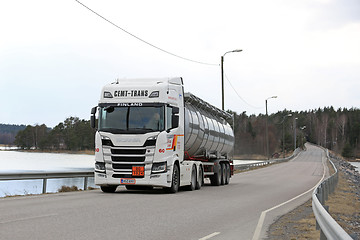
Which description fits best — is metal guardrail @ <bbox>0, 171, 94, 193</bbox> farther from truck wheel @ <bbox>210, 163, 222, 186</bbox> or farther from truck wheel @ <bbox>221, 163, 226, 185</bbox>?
truck wheel @ <bbox>221, 163, 226, 185</bbox>

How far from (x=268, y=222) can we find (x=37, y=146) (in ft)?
549

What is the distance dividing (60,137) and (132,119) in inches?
6020

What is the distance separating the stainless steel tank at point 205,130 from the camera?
852 inches

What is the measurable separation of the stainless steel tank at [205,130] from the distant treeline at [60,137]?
118 meters

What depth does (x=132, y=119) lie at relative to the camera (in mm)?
17953

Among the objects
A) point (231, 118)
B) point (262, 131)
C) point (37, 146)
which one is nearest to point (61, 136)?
point (37, 146)

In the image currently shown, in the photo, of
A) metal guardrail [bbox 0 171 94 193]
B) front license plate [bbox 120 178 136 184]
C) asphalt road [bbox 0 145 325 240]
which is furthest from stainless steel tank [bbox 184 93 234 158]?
asphalt road [bbox 0 145 325 240]

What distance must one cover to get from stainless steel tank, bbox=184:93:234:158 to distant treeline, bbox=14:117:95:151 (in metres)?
118

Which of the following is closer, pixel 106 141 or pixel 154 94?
pixel 106 141

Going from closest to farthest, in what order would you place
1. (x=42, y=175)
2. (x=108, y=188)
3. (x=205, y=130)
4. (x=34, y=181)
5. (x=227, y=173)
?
1. (x=42, y=175)
2. (x=108, y=188)
3. (x=205, y=130)
4. (x=227, y=173)
5. (x=34, y=181)


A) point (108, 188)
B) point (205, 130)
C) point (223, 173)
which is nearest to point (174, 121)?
point (108, 188)

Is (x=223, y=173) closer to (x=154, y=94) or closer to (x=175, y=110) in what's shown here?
(x=175, y=110)

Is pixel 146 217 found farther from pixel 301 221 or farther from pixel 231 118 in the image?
pixel 231 118

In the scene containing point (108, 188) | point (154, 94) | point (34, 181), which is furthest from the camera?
point (34, 181)
